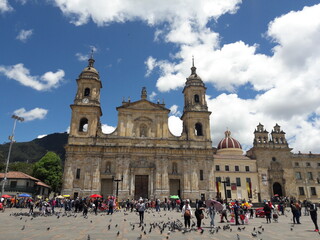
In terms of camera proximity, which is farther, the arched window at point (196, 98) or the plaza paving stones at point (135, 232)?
the arched window at point (196, 98)

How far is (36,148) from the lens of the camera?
111 m

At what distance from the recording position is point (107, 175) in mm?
37812

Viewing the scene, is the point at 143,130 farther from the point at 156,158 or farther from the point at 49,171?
the point at 49,171

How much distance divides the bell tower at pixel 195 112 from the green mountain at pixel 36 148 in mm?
74319

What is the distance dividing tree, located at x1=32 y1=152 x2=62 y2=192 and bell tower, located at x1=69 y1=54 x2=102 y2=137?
17903mm

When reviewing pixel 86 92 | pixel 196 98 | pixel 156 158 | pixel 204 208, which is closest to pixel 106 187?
pixel 156 158

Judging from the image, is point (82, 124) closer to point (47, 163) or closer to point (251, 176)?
point (47, 163)

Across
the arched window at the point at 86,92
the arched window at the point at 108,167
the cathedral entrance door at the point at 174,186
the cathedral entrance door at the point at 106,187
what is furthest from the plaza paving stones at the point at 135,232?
the arched window at the point at 86,92

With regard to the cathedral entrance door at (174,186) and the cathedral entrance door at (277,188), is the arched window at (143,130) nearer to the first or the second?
the cathedral entrance door at (174,186)

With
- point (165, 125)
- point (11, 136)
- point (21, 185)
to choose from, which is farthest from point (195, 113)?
point (21, 185)

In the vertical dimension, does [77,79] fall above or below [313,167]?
above

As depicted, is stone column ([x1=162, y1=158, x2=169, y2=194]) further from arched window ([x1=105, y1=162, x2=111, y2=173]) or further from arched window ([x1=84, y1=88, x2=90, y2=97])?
arched window ([x1=84, y1=88, x2=90, y2=97])

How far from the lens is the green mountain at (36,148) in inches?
4067

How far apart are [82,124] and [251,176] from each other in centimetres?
3309
